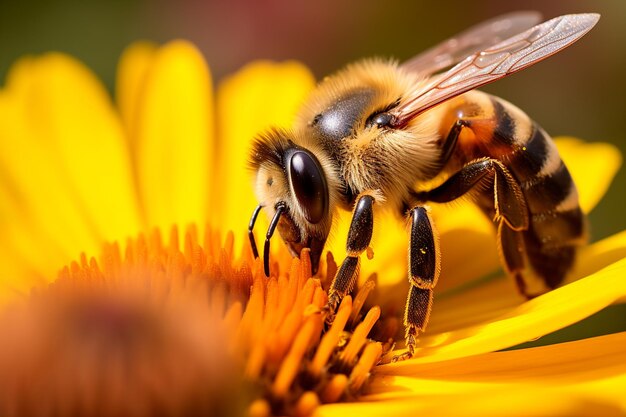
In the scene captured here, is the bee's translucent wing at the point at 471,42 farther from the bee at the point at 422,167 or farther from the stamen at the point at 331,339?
the stamen at the point at 331,339

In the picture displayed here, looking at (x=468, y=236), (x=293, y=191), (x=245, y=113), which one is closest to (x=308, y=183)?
(x=293, y=191)

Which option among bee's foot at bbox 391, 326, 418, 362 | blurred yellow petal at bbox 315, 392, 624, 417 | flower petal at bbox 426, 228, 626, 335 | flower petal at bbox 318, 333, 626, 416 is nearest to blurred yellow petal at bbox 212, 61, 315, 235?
flower petal at bbox 426, 228, 626, 335

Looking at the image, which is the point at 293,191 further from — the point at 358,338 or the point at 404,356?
the point at 404,356

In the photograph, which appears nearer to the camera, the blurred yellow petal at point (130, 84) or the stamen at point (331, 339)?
the stamen at point (331, 339)

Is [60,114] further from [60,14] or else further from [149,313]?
[149,313]

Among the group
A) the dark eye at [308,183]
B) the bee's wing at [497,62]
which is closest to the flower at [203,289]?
the dark eye at [308,183]

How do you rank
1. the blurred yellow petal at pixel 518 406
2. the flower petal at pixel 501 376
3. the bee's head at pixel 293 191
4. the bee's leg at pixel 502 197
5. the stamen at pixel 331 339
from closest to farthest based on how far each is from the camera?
1. the blurred yellow petal at pixel 518 406
2. the flower petal at pixel 501 376
3. the stamen at pixel 331 339
4. the bee's head at pixel 293 191
5. the bee's leg at pixel 502 197

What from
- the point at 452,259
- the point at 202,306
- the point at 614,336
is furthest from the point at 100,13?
the point at 614,336

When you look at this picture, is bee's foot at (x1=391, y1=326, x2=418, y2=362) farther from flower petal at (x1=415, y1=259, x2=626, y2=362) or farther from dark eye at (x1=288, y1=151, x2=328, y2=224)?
dark eye at (x1=288, y1=151, x2=328, y2=224)
